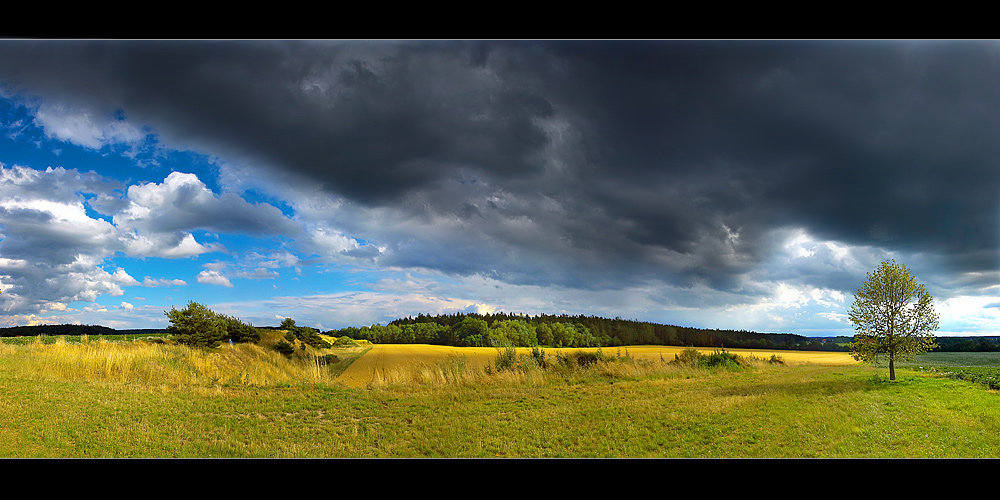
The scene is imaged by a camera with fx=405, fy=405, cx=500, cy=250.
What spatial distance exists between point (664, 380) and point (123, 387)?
693 inches

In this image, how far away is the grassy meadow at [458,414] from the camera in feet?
24.1

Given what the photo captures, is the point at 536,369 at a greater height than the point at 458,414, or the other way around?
the point at 458,414

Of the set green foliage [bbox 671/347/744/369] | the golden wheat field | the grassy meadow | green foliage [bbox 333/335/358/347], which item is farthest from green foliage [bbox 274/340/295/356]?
green foliage [bbox 671/347/744/369]

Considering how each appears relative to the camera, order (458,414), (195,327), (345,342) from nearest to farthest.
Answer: (458,414)
(195,327)
(345,342)

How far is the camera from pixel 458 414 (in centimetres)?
949

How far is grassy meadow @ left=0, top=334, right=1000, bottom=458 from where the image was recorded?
24.1 feet

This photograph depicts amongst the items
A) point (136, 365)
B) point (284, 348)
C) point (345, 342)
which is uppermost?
point (136, 365)

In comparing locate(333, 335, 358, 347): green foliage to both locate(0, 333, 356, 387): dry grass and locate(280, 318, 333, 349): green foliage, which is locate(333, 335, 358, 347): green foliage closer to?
locate(280, 318, 333, 349): green foliage

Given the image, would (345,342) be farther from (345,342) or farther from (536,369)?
(536,369)

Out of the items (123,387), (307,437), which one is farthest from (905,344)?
(123,387)

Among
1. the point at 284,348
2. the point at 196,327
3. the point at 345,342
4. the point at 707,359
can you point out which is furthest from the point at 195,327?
the point at 707,359

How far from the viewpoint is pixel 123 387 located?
443 inches

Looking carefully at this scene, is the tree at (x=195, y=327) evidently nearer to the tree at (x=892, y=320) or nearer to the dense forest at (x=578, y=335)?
the dense forest at (x=578, y=335)
